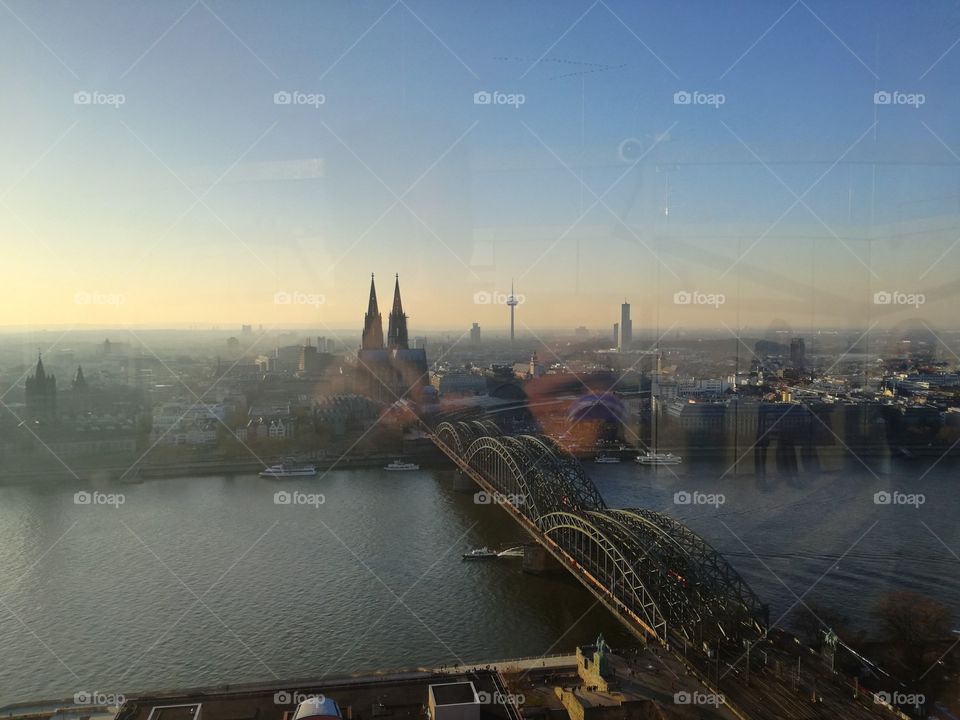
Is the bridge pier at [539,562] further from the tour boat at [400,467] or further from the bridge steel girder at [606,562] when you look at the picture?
the tour boat at [400,467]

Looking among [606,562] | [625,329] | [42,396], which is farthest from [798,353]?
[42,396]

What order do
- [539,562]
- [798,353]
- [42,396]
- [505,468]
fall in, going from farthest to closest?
[42,396], [505,468], [798,353], [539,562]

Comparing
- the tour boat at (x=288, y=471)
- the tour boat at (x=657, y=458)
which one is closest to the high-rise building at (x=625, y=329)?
the tour boat at (x=657, y=458)

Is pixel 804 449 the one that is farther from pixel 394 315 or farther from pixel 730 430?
pixel 394 315

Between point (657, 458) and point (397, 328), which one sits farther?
point (397, 328)

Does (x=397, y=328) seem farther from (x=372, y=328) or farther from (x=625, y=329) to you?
(x=625, y=329)
